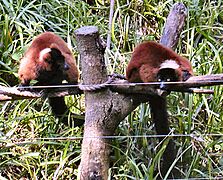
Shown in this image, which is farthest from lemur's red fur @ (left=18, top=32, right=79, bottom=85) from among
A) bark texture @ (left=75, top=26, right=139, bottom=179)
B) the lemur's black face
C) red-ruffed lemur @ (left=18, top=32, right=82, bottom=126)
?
the lemur's black face

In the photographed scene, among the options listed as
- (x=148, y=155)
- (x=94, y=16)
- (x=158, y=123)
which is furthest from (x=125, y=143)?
(x=94, y=16)

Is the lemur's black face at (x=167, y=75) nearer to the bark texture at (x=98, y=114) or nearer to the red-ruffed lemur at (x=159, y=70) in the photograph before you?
the red-ruffed lemur at (x=159, y=70)

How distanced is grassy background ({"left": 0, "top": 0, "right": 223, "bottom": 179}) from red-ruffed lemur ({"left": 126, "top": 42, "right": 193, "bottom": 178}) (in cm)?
20

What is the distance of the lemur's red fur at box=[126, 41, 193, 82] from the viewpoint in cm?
288

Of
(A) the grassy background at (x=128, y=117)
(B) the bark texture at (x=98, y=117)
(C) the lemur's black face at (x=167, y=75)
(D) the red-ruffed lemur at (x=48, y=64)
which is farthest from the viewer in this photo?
(A) the grassy background at (x=128, y=117)

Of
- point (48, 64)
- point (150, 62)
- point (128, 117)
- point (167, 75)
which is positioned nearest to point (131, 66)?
point (150, 62)

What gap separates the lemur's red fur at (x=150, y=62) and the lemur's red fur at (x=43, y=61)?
0.36 m

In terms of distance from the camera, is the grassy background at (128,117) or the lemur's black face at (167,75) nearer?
the lemur's black face at (167,75)

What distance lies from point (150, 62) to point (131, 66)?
144 millimetres

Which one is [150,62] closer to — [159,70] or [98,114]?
[159,70]

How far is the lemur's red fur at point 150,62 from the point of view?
114 inches

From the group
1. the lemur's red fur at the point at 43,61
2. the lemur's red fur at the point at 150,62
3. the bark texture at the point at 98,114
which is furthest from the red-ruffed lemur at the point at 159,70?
the lemur's red fur at the point at 43,61

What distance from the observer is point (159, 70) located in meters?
2.87

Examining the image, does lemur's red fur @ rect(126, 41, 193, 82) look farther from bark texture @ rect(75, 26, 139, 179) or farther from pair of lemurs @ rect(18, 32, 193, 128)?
bark texture @ rect(75, 26, 139, 179)
